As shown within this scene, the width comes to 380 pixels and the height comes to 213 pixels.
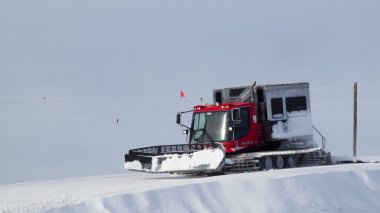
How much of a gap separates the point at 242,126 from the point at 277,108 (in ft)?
6.00

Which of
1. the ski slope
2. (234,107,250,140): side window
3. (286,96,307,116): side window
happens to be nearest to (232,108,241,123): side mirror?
(234,107,250,140): side window

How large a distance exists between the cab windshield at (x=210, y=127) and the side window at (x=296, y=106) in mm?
2939

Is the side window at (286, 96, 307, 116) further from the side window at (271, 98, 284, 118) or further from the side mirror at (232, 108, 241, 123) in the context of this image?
the side mirror at (232, 108, 241, 123)

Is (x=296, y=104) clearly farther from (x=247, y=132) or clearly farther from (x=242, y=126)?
(x=242, y=126)

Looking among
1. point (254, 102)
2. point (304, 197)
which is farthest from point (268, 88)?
point (304, 197)

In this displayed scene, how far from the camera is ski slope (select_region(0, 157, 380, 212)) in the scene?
47.9 feet

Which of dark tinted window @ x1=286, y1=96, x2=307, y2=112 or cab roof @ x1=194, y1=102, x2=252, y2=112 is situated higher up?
cab roof @ x1=194, y1=102, x2=252, y2=112

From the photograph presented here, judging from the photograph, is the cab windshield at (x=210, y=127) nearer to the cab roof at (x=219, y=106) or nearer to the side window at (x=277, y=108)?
the cab roof at (x=219, y=106)

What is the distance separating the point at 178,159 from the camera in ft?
70.4

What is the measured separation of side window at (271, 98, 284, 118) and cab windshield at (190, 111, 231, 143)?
2.15 meters

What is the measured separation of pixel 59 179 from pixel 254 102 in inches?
309

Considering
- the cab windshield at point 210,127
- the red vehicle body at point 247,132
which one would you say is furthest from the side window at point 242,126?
the cab windshield at point 210,127

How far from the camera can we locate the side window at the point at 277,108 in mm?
23747

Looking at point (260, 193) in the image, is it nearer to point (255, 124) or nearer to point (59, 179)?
point (255, 124)
